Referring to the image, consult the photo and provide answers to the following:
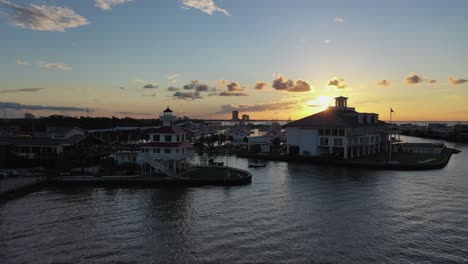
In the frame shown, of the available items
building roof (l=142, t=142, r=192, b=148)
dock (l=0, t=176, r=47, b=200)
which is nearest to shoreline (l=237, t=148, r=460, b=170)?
building roof (l=142, t=142, r=192, b=148)

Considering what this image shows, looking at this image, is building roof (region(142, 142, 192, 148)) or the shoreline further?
the shoreline

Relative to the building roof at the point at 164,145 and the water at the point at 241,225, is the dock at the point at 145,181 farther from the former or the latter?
the building roof at the point at 164,145

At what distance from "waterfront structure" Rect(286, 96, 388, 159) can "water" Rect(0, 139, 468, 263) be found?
20605 mm

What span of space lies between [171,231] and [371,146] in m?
50.2

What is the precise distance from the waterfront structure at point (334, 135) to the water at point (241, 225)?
20605 millimetres

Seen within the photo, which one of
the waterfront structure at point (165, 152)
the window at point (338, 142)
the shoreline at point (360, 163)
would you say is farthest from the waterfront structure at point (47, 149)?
the window at point (338, 142)

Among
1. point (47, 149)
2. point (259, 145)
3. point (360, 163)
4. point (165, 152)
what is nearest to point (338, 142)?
point (360, 163)

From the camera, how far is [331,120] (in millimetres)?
56562

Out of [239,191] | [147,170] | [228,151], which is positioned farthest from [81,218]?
[228,151]

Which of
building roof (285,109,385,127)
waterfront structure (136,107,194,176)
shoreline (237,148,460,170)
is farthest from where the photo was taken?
building roof (285,109,385,127)

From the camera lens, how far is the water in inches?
709

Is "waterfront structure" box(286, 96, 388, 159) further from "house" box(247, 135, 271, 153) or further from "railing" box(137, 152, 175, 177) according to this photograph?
"railing" box(137, 152, 175, 177)

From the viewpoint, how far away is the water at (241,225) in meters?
18.0

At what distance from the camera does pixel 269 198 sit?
29.9 m
